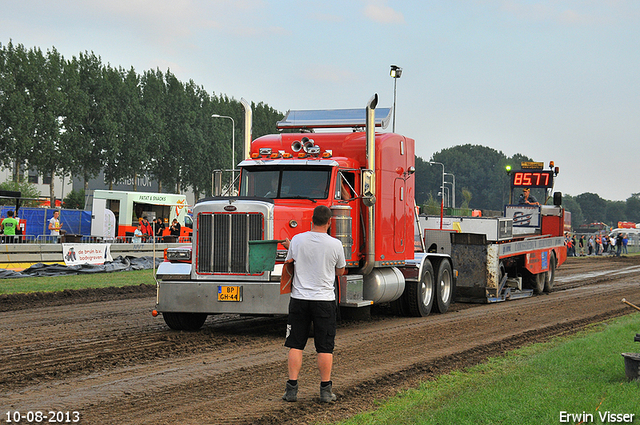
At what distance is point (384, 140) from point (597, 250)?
52.5m

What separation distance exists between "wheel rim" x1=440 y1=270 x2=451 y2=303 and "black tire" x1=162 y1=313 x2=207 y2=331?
20.0 ft

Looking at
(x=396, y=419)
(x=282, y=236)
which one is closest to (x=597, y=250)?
(x=282, y=236)

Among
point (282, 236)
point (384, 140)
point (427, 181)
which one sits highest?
point (427, 181)

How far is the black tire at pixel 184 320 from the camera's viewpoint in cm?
1173

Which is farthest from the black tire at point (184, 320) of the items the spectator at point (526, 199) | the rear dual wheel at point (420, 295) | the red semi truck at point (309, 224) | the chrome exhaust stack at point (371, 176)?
the spectator at point (526, 199)

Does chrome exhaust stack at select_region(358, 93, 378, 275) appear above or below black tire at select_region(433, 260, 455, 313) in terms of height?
above

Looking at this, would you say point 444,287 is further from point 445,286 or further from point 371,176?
point 371,176

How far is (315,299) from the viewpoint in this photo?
7.19 metres

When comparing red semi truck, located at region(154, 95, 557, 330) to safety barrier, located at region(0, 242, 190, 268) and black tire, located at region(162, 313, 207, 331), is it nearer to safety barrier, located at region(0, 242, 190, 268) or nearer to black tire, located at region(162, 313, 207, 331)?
black tire, located at region(162, 313, 207, 331)

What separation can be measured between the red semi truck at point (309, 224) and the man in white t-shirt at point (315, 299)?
2063 millimetres

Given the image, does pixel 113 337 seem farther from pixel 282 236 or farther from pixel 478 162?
pixel 478 162

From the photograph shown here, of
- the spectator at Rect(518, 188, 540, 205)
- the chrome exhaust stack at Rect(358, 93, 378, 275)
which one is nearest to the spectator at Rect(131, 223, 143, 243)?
the spectator at Rect(518, 188, 540, 205)

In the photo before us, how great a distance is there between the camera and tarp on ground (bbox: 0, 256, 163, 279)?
22567mm

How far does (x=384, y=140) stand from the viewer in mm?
13555
